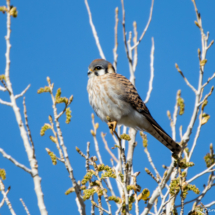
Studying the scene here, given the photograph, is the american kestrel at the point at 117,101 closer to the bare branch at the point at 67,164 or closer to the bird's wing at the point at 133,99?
the bird's wing at the point at 133,99

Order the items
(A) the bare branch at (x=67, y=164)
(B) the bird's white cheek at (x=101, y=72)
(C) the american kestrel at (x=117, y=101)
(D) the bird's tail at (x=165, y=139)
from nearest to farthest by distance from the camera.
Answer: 1. (A) the bare branch at (x=67, y=164)
2. (D) the bird's tail at (x=165, y=139)
3. (C) the american kestrel at (x=117, y=101)
4. (B) the bird's white cheek at (x=101, y=72)

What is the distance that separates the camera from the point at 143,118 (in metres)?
3.79

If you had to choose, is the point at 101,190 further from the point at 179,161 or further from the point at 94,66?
the point at 94,66

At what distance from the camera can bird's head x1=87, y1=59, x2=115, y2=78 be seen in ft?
12.7

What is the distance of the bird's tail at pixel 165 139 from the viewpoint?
315cm

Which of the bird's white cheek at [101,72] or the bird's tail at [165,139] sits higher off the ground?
the bird's white cheek at [101,72]

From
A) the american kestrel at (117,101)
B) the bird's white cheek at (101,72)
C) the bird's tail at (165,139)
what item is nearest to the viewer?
the bird's tail at (165,139)

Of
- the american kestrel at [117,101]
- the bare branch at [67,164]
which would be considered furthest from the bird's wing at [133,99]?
the bare branch at [67,164]

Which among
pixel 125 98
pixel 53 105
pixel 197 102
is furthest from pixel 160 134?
pixel 53 105

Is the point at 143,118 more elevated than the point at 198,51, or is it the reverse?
the point at 143,118

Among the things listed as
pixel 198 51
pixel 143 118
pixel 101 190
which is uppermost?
pixel 143 118

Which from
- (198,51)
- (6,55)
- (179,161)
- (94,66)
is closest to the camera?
(6,55)

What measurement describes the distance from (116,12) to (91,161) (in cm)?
239

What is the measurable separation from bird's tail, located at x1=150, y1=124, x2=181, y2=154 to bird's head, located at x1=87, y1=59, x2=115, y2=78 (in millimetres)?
914
